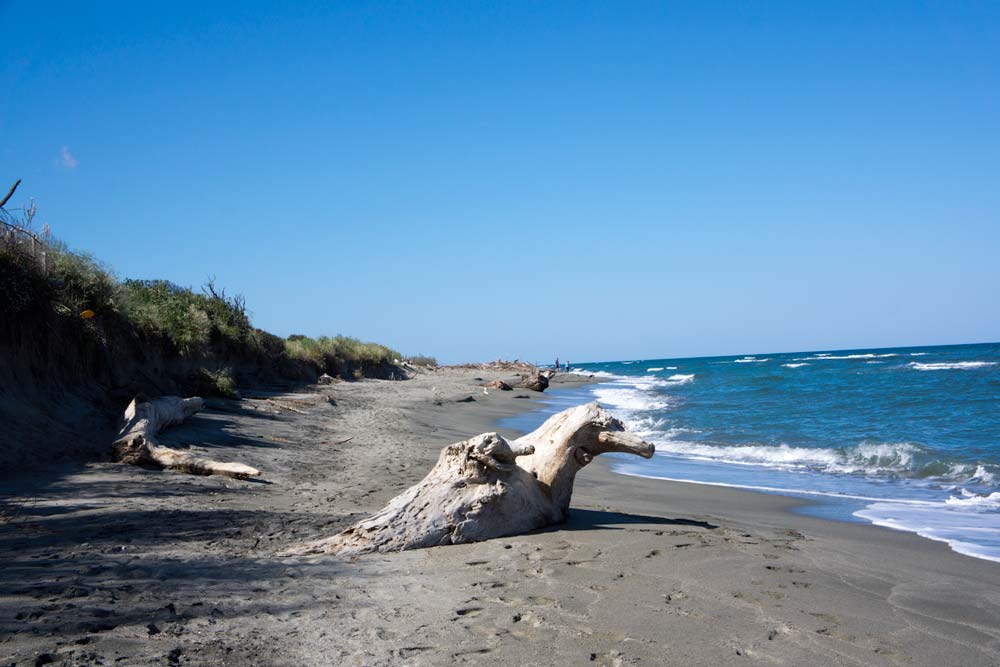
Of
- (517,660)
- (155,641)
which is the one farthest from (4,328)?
(517,660)

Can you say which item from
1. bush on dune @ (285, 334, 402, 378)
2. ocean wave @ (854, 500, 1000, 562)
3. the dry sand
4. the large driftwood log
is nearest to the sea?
ocean wave @ (854, 500, 1000, 562)

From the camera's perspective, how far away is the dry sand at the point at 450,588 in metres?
3.42

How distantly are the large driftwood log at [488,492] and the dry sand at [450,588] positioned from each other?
220 millimetres

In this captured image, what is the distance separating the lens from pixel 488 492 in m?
5.86

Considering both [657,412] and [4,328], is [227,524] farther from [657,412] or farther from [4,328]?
[657,412]

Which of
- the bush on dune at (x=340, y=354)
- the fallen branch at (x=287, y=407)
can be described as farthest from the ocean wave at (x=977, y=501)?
the bush on dune at (x=340, y=354)

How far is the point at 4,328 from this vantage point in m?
8.55

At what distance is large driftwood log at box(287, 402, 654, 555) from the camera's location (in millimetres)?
5574

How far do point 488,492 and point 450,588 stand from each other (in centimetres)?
147

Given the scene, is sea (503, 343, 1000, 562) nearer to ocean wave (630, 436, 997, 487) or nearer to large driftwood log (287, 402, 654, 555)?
ocean wave (630, 436, 997, 487)

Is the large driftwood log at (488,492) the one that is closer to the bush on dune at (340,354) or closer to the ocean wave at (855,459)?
the ocean wave at (855,459)

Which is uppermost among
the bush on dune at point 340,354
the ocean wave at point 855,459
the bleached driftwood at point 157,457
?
the bush on dune at point 340,354

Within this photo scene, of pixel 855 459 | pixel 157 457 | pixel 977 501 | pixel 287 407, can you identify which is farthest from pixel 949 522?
pixel 287 407

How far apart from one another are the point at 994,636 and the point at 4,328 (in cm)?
1086
